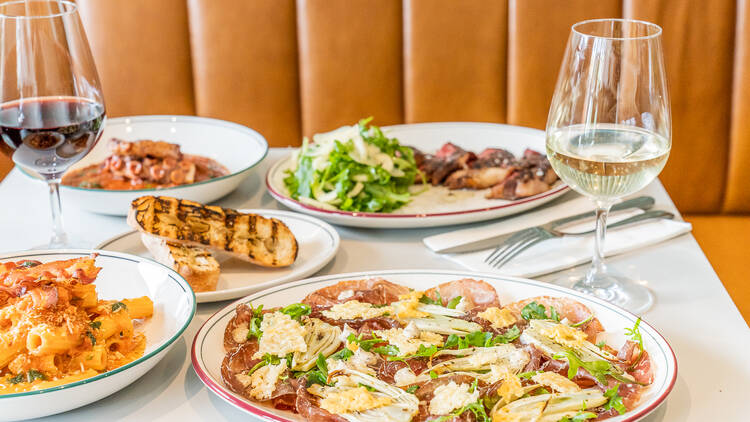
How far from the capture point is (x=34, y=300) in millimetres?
1043

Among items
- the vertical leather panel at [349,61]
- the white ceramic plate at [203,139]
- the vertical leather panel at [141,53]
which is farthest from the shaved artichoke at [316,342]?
the vertical leather panel at [141,53]

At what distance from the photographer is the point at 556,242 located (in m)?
1.59

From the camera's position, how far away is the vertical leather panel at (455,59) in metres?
2.86

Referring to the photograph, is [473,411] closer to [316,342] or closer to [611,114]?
[316,342]

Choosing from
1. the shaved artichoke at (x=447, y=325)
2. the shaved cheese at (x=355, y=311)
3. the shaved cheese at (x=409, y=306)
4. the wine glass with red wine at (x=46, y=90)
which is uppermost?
the wine glass with red wine at (x=46, y=90)

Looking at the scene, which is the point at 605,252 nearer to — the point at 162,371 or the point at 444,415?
the point at 444,415

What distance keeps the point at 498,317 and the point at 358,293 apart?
229 millimetres

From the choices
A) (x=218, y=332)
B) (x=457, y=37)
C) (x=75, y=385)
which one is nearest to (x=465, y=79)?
(x=457, y=37)

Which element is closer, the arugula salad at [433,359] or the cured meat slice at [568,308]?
the arugula salad at [433,359]

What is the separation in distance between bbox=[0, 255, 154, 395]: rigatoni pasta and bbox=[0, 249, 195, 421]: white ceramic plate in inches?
0.9

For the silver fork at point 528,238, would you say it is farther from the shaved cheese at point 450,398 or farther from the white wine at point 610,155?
the shaved cheese at point 450,398

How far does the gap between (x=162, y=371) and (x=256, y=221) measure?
0.44m

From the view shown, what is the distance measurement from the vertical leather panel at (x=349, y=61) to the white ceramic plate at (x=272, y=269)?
1.39 meters

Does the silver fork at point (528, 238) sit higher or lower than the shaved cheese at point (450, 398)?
lower
